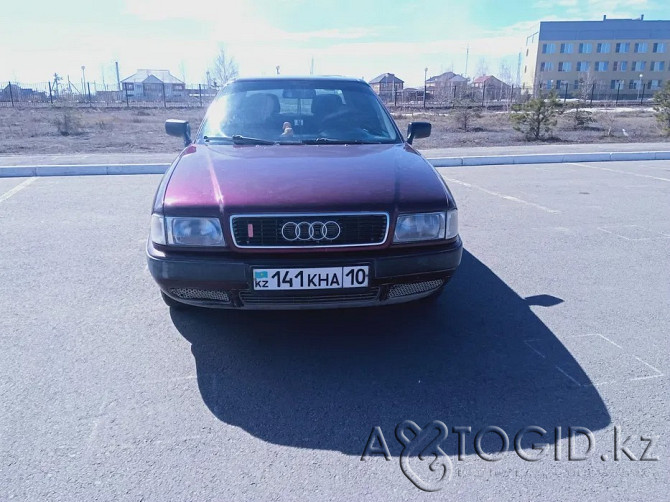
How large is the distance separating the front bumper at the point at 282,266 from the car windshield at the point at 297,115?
4.66 feet

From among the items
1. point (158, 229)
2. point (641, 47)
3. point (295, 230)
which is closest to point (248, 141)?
point (158, 229)

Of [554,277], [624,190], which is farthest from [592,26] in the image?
[554,277]

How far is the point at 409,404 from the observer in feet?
8.87

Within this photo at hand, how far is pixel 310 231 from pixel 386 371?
2.98 ft

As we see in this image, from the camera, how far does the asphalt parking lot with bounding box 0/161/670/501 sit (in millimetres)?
2205

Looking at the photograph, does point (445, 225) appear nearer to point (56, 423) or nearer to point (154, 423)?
point (154, 423)

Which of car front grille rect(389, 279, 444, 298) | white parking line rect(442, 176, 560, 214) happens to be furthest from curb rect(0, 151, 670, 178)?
car front grille rect(389, 279, 444, 298)

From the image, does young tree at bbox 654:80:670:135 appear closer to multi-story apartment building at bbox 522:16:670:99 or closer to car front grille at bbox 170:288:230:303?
car front grille at bbox 170:288:230:303

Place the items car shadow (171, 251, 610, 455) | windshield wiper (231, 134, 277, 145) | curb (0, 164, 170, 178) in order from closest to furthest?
car shadow (171, 251, 610, 455) < windshield wiper (231, 134, 277, 145) < curb (0, 164, 170, 178)

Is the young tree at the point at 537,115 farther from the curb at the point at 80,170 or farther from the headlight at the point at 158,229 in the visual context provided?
the headlight at the point at 158,229

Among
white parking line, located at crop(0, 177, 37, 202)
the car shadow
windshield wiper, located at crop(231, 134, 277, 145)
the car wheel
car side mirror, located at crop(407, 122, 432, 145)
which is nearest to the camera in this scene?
the car shadow


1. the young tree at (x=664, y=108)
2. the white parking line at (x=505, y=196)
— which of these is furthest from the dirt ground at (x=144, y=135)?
the white parking line at (x=505, y=196)

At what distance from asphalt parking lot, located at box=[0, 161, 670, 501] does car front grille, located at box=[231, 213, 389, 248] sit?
75 cm

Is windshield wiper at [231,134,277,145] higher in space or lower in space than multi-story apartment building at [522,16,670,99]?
lower
